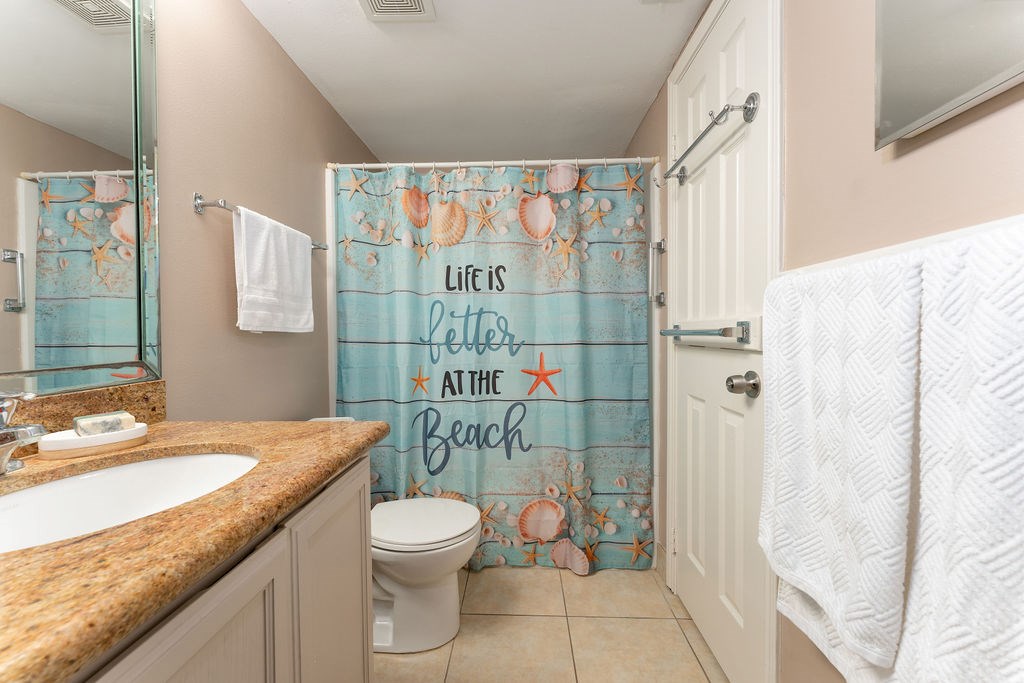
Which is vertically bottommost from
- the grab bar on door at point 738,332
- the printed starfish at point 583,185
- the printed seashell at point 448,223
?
the grab bar on door at point 738,332

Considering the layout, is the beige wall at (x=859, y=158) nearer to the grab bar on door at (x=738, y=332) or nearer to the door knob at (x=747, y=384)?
the grab bar on door at (x=738, y=332)

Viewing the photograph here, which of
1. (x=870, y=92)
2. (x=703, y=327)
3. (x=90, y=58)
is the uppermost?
(x=90, y=58)

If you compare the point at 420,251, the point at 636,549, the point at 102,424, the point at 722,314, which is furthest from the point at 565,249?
the point at 102,424

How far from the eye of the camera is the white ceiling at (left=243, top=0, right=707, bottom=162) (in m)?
1.49

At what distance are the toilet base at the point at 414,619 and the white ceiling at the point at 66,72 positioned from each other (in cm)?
151

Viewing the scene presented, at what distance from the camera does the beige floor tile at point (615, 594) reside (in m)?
1.70

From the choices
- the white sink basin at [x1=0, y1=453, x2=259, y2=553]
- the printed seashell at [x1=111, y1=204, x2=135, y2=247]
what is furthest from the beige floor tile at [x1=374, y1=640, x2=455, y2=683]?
the printed seashell at [x1=111, y1=204, x2=135, y2=247]

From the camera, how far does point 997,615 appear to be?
49cm

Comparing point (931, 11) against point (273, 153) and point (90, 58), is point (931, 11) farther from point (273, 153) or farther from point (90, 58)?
point (273, 153)

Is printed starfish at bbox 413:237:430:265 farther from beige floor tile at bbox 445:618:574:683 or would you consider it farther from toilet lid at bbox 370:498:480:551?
beige floor tile at bbox 445:618:574:683

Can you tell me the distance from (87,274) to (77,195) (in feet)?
0.54

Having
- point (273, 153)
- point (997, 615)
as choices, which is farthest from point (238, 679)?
point (273, 153)

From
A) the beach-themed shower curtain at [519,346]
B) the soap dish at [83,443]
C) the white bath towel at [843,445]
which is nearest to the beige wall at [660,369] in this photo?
the beach-themed shower curtain at [519,346]

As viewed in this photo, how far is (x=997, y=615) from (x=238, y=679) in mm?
917
